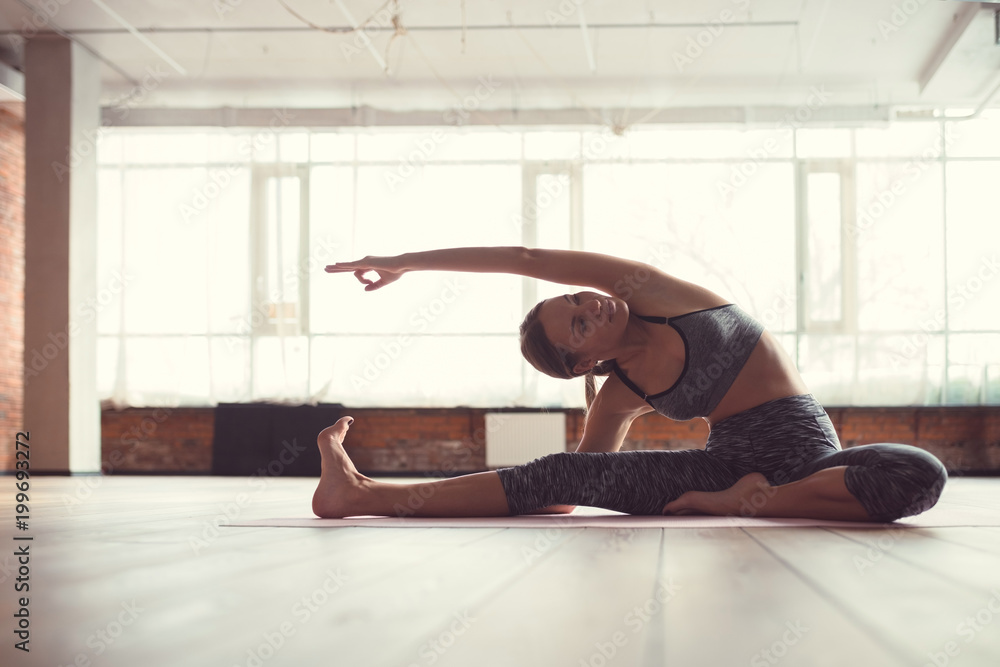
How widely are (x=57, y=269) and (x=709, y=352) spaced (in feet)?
19.7

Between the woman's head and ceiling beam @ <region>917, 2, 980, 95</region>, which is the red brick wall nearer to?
the woman's head

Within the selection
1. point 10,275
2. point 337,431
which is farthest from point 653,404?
point 10,275

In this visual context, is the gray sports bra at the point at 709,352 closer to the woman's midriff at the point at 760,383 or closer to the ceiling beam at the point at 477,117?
the woman's midriff at the point at 760,383

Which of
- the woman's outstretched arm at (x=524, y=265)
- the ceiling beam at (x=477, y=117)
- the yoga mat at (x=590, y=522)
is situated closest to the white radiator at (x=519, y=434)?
the ceiling beam at (x=477, y=117)

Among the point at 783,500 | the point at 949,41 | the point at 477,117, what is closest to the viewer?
the point at 783,500

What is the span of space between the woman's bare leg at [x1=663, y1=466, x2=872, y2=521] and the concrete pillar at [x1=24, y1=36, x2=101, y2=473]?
576 centimetres

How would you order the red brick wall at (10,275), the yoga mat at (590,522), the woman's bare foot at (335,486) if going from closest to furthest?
the yoga mat at (590,522)
the woman's bare foot at (335,486)
the red brick wall at (10,275)

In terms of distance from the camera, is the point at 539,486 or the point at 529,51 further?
the point at 529,51

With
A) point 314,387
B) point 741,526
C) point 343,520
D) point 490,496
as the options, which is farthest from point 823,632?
point 314,387

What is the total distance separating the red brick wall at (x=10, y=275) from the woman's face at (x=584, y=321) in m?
7.04

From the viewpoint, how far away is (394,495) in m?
2.16

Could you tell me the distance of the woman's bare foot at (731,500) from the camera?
6.88 feet

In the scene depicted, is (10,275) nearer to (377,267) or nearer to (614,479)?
(377,267)

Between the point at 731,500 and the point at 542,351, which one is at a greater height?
the point at 542,351
